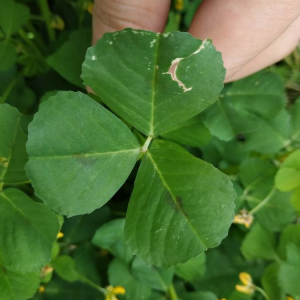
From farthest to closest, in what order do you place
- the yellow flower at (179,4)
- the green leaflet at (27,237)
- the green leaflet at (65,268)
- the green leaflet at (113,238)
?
the yellow flower at (179,4) → the green leaflet at (113,238) → the green leaflet at (65,268) → the green leaflet at (27,237)

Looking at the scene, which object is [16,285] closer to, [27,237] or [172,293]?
[27,237]

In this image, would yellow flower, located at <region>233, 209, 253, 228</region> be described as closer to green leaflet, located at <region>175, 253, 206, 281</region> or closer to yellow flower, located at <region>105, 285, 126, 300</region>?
green leaflet, located at <region>175, 253, 206, 281</region>

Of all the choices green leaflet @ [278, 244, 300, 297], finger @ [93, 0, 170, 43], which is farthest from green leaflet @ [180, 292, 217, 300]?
finger @ [93, 0, 170, 43]

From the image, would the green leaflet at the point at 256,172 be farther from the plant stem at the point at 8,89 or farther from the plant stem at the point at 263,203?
the plant stem at the point at 8,89

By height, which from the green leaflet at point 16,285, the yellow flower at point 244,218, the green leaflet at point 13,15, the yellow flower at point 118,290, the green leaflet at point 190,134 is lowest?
the yellow flower at point 118,290

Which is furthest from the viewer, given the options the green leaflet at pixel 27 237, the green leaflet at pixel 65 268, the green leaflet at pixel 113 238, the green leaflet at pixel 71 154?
the green leaflet at pixel 113 238

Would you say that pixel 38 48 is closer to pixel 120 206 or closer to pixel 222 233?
pixel 120 206

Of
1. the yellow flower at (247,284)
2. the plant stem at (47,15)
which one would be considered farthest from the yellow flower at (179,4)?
the yellow flower at (247,284)

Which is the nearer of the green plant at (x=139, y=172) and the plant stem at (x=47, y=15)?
the green plant at (x=139, y=172)
